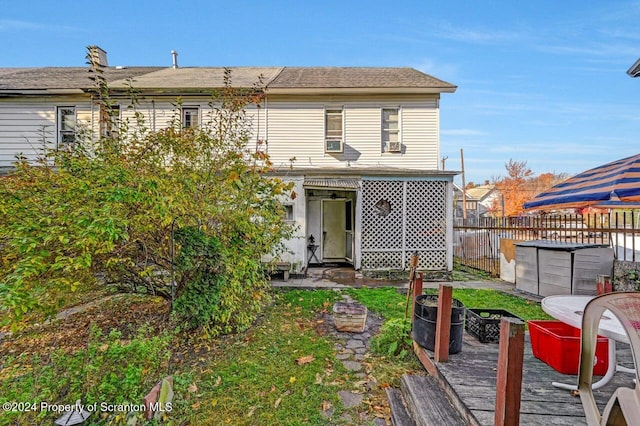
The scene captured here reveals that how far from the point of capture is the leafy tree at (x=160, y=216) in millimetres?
2834

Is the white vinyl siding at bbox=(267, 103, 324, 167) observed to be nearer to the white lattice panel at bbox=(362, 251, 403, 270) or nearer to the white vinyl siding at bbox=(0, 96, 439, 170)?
the white vinyl siding at bbox=(0, 96, 439, 170)

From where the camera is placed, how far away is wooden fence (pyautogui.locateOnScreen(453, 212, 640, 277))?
6.87m

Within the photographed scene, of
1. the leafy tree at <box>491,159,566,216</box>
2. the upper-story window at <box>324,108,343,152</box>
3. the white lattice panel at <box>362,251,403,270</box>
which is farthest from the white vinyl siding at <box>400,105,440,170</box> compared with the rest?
the leafy tree at <box>491,159,566,216</box>

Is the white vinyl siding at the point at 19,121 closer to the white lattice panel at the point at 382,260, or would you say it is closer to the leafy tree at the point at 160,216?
the leafy tree at the point at 160,216

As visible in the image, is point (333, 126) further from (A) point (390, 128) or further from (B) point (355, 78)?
(B) point (355, 78)

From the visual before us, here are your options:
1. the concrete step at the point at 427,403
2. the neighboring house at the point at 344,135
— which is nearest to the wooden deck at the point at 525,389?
the concrete step at the point at 427,403

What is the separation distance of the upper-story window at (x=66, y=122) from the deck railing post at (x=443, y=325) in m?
12.6

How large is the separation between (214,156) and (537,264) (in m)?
7.77

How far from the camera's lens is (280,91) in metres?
9.74

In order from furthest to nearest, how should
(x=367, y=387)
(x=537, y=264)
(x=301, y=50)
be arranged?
(x=301, y=50)
(x=537, y=264)
(x=367, y=387)

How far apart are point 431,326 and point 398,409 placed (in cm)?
99

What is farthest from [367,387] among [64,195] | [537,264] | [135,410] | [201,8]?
[201,8]

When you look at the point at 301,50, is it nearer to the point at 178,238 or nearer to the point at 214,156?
the point at 214,156

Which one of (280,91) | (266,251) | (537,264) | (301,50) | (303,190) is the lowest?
(537,264)
